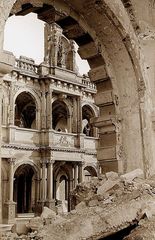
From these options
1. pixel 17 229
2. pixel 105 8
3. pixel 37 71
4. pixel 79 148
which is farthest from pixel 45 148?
pixel 105 8

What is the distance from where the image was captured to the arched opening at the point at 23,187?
17.3m

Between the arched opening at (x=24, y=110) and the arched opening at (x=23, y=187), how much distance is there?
3.02 m

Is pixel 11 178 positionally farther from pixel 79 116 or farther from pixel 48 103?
pixel 79 116

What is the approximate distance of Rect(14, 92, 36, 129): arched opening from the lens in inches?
718

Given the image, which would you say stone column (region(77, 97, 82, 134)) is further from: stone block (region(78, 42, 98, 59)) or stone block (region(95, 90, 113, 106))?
stone block (region(78, 42, 98, 59))

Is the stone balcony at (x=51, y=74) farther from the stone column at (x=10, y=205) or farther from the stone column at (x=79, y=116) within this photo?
the stone column at (x=10, y=205)

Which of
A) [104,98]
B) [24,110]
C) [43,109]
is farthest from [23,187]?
[104,98]

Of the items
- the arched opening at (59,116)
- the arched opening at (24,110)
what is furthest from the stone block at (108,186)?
the arched opening at (59,116)

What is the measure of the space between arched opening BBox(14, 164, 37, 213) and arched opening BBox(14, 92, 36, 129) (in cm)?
302

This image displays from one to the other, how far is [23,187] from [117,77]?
14740 mm

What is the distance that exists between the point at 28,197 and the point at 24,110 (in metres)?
5.21

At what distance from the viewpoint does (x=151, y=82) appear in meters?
4.30

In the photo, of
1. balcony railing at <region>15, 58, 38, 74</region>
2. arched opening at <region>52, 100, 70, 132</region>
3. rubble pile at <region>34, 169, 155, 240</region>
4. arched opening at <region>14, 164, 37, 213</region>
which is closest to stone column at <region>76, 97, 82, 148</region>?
arched opening at <region>52, 100, 70, 132</region>

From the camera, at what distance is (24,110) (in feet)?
64.7
